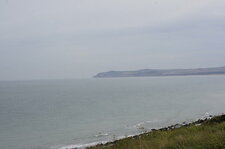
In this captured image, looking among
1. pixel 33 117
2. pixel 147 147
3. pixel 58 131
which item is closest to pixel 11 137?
pixel 58 131

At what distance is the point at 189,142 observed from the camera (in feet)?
28.9

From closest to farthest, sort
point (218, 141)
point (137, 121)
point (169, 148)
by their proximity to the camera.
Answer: point (218, 141)
point (169, 148)
point (137, 121)

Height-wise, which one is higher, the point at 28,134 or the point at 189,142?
the point at 189,142

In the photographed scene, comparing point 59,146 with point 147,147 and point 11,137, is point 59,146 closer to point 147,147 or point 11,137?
point 11,137

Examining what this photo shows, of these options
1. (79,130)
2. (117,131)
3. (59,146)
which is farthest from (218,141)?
(79,130)

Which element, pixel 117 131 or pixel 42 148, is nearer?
pixel 42 148

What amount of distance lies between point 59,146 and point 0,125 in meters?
17.2

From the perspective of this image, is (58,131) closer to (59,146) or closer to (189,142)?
(59,146)

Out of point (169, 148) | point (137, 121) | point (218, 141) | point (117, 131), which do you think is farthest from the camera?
point (137, 121)

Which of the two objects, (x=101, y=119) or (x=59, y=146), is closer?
(x=59, y=146)

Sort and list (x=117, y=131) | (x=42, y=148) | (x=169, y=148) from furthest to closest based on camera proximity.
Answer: (x=117, y=131)
(x=42, y=148)
(x=169, y=148)

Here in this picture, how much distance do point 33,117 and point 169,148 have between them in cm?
4179

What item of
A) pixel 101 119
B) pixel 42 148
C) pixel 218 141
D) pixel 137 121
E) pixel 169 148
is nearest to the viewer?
pixel 218 141

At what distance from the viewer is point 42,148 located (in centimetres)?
2694
